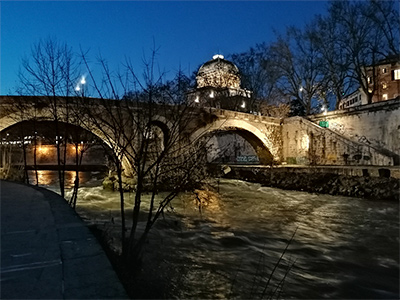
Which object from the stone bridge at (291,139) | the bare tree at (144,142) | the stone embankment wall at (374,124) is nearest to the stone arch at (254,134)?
the stone bridge at (291,139)

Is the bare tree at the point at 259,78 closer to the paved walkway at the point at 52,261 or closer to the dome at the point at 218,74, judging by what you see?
the dome at the point at 218,74

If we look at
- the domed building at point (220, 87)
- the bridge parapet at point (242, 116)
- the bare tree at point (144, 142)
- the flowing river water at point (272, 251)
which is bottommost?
the flowing river water at point (272, 251)

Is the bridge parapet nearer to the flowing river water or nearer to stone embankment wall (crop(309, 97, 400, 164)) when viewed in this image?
stone embankment wall (crop(309, 97, 400, 164))

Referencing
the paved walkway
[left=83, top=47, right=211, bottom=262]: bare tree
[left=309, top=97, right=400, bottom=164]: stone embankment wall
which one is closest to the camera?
the paved walkway

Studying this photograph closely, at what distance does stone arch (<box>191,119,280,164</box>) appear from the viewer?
21.5 m

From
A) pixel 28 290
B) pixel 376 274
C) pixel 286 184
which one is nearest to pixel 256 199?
pixel 286 184

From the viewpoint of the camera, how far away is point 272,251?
635cm

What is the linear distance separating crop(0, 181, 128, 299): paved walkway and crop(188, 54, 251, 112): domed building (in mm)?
26925

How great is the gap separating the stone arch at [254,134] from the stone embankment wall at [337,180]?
14.1 feet

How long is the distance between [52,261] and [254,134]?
2295cm

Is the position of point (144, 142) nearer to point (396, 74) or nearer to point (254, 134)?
point (254, 134)

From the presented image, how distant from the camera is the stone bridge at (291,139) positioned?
1945 centimetres

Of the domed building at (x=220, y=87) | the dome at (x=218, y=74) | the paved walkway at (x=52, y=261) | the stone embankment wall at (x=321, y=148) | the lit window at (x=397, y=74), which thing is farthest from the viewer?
the dome at (x=218, y=74)

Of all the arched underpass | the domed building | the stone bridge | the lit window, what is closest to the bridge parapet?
the stone bridge
